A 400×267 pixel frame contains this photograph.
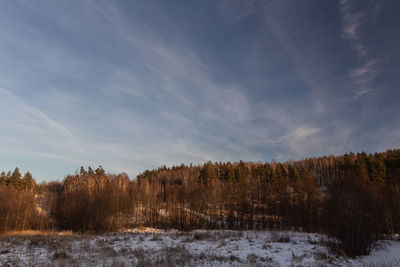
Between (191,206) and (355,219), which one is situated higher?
(355,219)

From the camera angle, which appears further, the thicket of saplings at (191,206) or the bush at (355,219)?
the thicket of saplings at (191,206)

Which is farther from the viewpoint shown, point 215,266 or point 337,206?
point 337,206

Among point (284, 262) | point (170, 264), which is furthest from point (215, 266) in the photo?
point (284, 262)

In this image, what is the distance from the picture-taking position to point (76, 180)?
6397 centimetres

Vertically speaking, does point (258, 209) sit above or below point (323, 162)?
below

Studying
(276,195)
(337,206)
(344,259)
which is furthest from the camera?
(276,195)

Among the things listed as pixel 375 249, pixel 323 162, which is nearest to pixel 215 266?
pixel 375 249

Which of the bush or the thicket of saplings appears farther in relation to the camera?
the thicket of saplings

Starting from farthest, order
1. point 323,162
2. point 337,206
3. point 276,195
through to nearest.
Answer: point 323,162
point 276,195
point 337,206

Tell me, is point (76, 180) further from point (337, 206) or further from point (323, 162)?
point (323, 162)

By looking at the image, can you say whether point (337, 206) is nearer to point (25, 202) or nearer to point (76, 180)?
point (25, 202)

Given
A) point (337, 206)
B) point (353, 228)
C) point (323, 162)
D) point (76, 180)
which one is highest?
point (323, 162)

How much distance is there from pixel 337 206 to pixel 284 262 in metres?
6.22

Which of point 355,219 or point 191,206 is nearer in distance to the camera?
point 355,219
